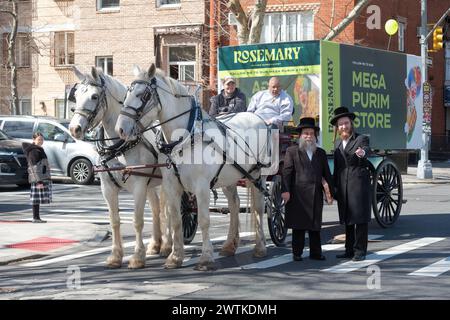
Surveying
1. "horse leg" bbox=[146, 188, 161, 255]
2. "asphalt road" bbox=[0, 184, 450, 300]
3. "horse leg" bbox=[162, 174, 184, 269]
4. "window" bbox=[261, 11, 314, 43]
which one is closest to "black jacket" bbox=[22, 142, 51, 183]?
"asphalt road" bbox=[0, 184, 450, 300]

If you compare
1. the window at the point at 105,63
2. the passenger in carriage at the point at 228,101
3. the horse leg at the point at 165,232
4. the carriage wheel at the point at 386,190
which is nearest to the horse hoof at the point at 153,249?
the horse leg at the point at 165,232

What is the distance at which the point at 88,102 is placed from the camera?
→ 972 cm

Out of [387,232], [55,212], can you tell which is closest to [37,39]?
[55,212]

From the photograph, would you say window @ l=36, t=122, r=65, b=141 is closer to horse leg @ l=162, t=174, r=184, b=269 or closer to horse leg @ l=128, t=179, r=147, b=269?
horse leg @ l=128, t=179, r=147, b=269

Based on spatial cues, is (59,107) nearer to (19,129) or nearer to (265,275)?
(19,129)

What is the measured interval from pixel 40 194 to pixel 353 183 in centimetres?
718

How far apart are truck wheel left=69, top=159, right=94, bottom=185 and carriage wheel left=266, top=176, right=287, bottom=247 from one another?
12582mm

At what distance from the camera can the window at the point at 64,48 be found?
38062 mm

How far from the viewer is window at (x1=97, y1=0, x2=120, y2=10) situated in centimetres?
3649

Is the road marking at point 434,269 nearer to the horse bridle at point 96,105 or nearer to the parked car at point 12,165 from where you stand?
the horse bridle at point 96,105

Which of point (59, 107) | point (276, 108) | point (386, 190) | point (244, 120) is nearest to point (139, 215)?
point (244, 120)

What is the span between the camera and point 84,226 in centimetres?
1464
